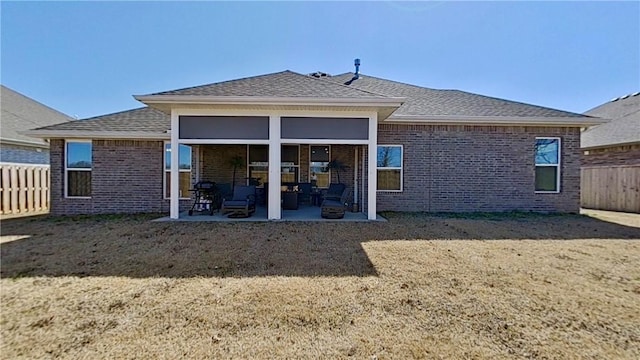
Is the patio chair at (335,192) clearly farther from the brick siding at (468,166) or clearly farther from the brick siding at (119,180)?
the brick siding at (119,180)

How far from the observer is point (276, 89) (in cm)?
841

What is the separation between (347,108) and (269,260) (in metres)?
4.68

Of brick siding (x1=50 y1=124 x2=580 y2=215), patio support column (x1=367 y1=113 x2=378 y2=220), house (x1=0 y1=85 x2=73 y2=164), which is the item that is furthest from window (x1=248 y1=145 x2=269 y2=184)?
house (x1=0 y1=85 x2=73 y2=164)

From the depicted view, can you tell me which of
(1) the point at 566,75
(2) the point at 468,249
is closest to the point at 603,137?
(1) the point at 566,75

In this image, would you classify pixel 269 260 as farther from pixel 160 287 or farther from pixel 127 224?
pixel 127 224

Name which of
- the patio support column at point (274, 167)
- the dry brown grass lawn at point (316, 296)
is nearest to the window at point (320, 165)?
the patio support column at point (274, 167)

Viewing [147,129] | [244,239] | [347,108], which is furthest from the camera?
[147,129]

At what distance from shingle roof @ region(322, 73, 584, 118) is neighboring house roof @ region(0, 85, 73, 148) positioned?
13.7 metres

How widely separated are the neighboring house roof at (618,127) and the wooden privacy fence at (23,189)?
2175 centimetres

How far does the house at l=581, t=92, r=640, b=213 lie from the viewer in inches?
462

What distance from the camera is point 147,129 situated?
10094mm

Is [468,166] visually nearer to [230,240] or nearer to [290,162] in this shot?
[290,162]

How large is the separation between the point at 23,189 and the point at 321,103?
1141 cm

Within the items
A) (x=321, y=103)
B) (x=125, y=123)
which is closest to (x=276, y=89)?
(x=321, y=103)
